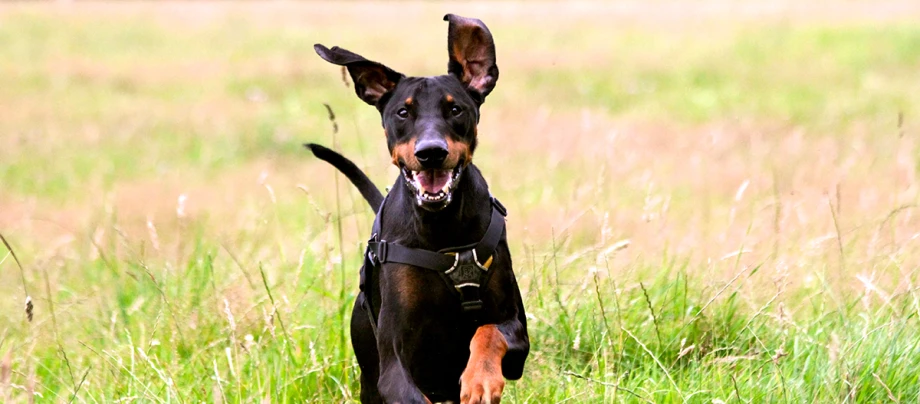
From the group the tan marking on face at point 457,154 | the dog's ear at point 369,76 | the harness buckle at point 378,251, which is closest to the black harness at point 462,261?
the harness buckle at point 378,251

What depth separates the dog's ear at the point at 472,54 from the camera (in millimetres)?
3820

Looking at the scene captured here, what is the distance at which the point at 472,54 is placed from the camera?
3916mm

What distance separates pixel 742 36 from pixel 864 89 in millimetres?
4208

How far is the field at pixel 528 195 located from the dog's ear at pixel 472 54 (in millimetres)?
718

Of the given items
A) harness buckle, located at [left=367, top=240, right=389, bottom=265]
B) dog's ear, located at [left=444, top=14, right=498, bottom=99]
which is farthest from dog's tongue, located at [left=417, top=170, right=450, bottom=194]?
dog's ear, located at [left=444, top=14, right=498, bottom=99]

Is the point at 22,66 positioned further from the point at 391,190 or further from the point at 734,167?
the point at 391,190

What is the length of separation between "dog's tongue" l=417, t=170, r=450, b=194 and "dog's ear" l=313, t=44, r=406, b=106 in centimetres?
48

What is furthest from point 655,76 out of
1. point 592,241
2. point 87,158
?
point 592,241

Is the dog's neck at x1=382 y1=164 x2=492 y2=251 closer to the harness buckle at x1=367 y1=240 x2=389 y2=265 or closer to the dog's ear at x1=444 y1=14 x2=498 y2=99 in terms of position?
the harness buckle at x1=367 y1=240 x2=389 y2=265

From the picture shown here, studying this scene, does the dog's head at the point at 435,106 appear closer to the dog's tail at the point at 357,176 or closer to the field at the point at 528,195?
the dog's tail at the point at 357,176

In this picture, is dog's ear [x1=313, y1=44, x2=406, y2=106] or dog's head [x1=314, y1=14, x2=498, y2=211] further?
dog's ear [x1=313, y1=44, x2=406, y2=106]

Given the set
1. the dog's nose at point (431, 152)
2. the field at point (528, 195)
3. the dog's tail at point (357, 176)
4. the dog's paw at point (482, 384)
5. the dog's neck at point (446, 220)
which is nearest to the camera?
the dog's paw at point (482, 384)

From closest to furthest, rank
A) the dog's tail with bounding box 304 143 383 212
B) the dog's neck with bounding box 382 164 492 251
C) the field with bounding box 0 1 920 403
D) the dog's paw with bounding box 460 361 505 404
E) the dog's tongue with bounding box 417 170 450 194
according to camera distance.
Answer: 1. the dog's paw with bounding box 460 361 505 404
2. the dog's tongue with bounding box 417 170 450 194
3. the dog's neck with bounding box 382 164 492 251
4. the field with bounding box 0 1 920 403
5. the dog's tail with bounding box 304 143 383 212

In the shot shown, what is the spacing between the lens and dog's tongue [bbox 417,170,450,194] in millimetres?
3527
